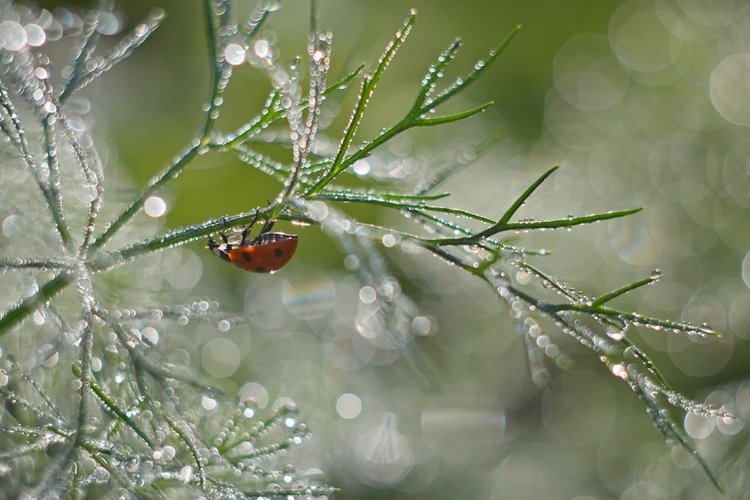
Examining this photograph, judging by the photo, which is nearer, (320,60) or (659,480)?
(320,60)

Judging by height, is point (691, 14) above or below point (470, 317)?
above

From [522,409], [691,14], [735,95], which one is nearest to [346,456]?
[522,409]

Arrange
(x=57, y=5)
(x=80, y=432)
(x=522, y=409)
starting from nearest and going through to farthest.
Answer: (x=80, y=432), (x=522, y=409), (x=57, y=5)

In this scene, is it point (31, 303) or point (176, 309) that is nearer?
point (31, 303)

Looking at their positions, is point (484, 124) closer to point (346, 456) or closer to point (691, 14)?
point (691, 14)

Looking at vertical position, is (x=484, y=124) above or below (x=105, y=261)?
above

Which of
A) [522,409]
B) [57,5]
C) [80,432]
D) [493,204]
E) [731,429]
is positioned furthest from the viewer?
[57,5]

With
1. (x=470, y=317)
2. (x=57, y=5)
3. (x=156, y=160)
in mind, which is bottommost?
(x=470, y=317)

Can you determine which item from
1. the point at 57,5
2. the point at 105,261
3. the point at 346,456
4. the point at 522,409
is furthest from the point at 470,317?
the point at 57,5

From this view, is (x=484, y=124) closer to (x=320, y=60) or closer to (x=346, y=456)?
(x=346, y=456)
